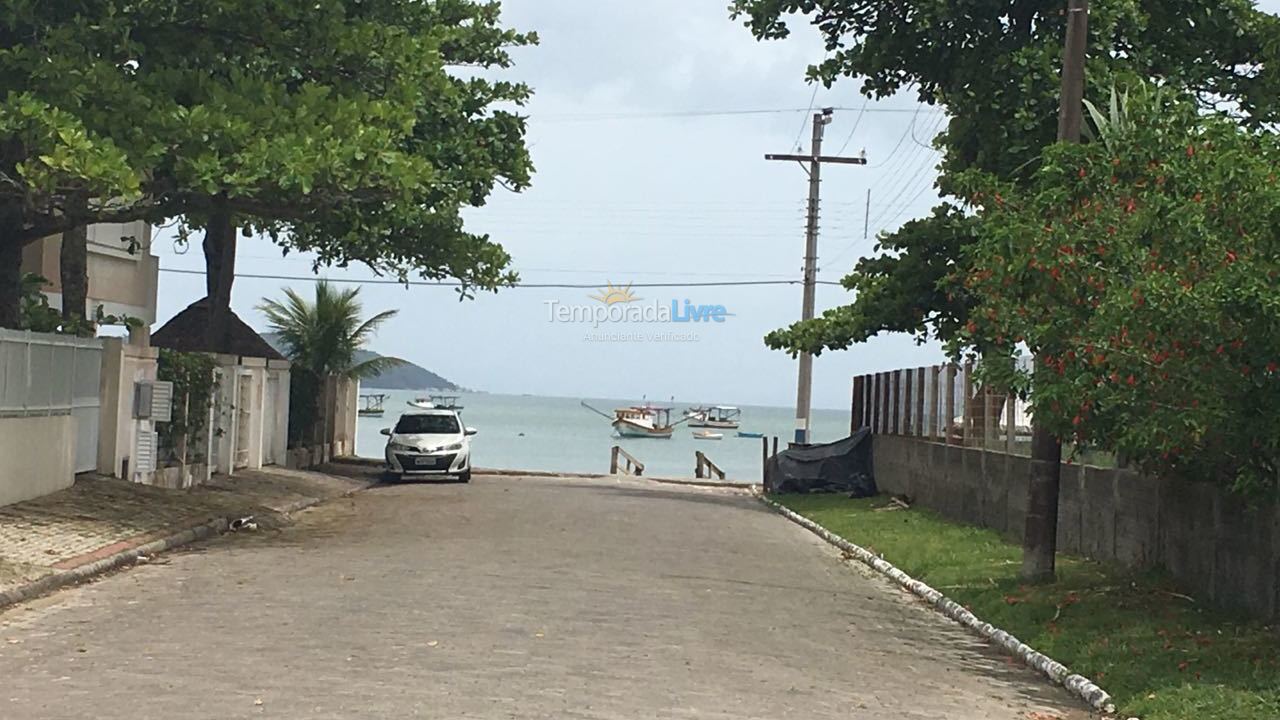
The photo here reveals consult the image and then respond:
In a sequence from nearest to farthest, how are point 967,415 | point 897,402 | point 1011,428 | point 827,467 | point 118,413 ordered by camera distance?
1. point 1011,428
2. point 118,413
3. point 967,415
4. point 897,402
5. point 827,467

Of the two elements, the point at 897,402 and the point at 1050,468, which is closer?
the point at 1050,468

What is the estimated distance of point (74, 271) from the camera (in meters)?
29.9

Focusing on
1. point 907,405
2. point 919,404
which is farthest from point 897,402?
point 919,404

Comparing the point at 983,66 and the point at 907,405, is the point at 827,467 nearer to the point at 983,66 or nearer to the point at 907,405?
the point at 907,405

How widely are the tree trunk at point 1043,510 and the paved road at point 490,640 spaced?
1.31 metres

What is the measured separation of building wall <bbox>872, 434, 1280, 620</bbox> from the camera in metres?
13.9

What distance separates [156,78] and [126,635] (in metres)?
10.0

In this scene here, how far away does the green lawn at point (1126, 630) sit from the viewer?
10781 mm

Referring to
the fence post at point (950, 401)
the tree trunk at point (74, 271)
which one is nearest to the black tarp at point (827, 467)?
the fence post at point (950, 401)

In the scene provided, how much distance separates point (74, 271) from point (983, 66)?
16146 mm

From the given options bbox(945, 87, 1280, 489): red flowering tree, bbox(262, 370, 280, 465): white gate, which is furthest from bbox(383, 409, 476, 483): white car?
bbox(945, 87, 1280, 489): red flowering tree

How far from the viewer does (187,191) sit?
2117 centimetres

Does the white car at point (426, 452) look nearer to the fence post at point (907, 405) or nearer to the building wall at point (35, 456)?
the fence post at point (907, 405)

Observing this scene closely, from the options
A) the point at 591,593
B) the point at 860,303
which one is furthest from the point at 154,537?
the point at 860,303
